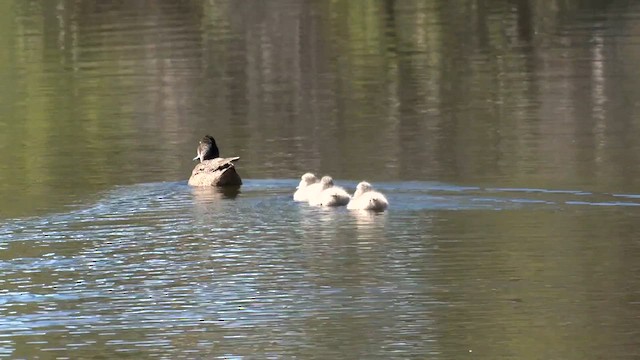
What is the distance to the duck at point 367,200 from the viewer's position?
1912 cm

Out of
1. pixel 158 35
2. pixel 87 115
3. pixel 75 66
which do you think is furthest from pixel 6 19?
pixel 87 115

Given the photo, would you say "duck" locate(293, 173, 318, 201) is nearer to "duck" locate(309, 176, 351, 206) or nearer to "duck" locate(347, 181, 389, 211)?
"duck" locate(309, 176, 351, 206)

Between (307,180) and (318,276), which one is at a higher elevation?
(307,180)

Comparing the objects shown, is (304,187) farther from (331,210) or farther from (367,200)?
(367,200)

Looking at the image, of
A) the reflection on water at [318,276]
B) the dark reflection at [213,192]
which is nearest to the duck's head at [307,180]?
the reflection on water at [318,276]

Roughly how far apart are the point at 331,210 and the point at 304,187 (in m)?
0.75

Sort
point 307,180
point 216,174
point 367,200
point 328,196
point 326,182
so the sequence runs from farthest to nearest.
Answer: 1. point 216,174
2. point 307,180
3. point 326,182
4. point 328,196
5. point 367,200

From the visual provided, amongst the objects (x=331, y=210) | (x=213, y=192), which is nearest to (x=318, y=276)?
→ (x=331, y=210)

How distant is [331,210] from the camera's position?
19875 millimetres

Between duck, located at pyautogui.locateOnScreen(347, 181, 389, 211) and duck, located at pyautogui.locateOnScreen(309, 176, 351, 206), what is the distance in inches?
12.0

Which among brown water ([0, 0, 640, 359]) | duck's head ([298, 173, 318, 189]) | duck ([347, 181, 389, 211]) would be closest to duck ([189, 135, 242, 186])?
brown water ([0, 0, 640, 359])

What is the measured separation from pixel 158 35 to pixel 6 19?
858cm

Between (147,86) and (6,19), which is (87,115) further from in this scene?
(6,19)

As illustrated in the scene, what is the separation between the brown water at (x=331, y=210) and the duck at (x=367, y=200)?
0.11 metres
